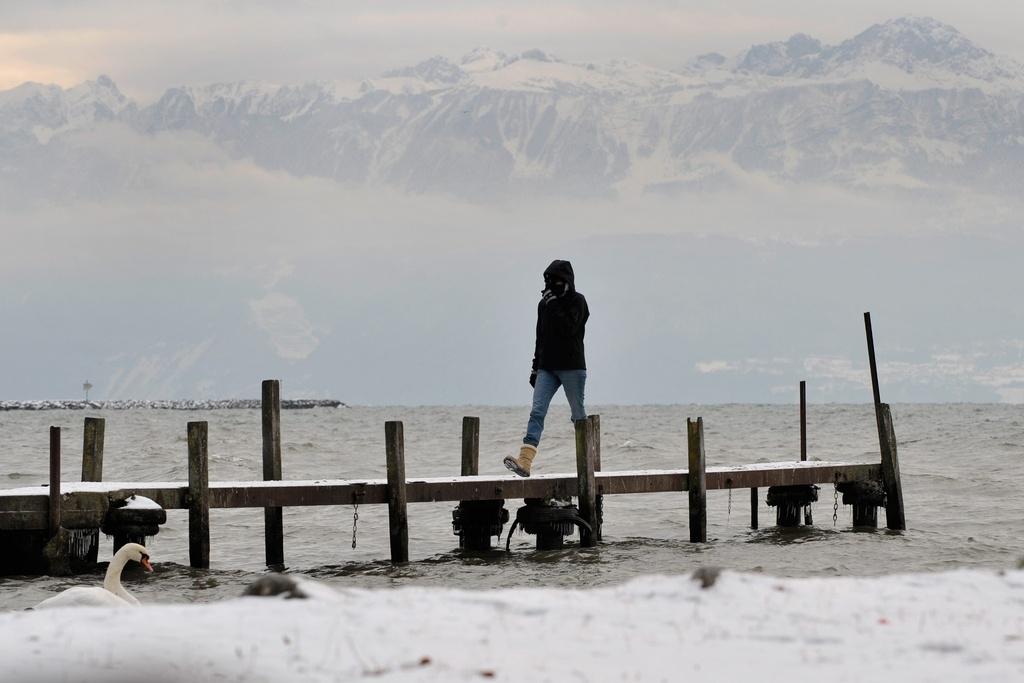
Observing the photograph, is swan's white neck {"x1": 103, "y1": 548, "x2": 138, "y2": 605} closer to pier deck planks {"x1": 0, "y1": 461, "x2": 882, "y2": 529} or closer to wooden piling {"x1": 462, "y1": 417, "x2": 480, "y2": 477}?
pier deck planks {"x1": 0, "y1": 461, "x2": 882, "y2": 529}

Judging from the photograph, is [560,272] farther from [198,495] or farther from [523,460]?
[198,495]

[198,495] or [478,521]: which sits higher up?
[198,495]

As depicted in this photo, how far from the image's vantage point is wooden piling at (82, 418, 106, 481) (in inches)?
720

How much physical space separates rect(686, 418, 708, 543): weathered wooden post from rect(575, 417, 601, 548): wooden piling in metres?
1.40

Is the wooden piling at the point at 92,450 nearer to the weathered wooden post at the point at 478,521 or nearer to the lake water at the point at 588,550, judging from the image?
the lake water at the point at 588,550

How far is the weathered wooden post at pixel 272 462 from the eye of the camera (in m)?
17.3

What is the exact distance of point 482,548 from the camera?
18641 millimetres

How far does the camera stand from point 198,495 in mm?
15789

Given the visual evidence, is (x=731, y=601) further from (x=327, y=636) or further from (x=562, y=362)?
(x=562, y=362)

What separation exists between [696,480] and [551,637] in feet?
40.5

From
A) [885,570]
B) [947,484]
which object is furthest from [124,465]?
[885,570]

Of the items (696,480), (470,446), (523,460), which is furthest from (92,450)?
(696,480)

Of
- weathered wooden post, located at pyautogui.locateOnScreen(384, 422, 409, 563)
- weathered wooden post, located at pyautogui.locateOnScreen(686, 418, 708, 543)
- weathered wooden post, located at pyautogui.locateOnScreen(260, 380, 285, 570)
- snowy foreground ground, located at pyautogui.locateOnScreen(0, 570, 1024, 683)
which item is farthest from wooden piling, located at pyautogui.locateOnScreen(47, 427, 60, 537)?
snowy foreground ground, located at pyautogui.locateOnScreen(0, 570, 1024, 683)

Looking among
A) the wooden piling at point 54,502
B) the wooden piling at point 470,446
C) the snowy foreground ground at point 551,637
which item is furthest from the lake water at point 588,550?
the snowy foreground ground at point 551,637
